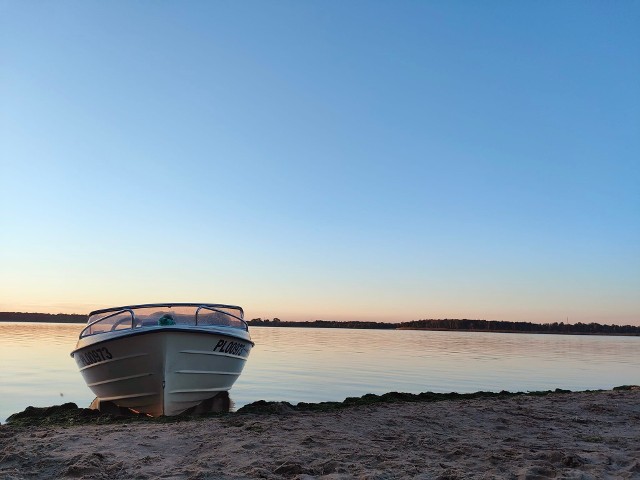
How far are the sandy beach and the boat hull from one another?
1479 millimetres

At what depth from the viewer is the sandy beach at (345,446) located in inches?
197

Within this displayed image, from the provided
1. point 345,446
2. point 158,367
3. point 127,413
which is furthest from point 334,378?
point 345,446

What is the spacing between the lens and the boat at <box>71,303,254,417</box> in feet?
31.1

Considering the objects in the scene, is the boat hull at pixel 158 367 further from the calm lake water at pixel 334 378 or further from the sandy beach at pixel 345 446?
the calm lake water at pixel 334 378

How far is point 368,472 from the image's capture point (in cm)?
495

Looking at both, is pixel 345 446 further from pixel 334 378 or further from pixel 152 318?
pixel 334 378

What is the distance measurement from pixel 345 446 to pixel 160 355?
454 centimetres

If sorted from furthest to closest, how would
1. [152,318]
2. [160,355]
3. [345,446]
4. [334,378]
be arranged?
[334,378], [152,318], [160,355], [345,446]

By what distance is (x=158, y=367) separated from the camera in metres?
9.46

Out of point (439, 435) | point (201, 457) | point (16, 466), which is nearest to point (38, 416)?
point (16, 466)

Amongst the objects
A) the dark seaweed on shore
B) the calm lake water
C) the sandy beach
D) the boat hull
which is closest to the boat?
the boat hull

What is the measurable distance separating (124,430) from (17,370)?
1537 cm

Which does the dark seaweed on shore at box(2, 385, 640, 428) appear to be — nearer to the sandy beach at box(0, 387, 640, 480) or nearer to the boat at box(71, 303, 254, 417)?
the sandy beach at box(0, 387, 640, 480)

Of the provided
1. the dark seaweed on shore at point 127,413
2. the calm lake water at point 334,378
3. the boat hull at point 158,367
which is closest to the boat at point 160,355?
the boat hull at point 158,367
